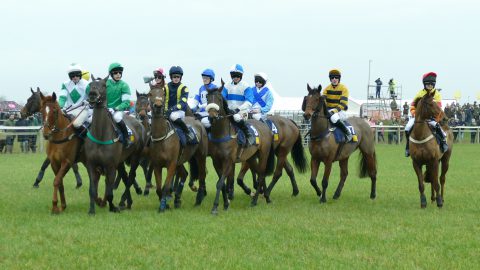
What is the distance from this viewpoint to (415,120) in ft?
36.3

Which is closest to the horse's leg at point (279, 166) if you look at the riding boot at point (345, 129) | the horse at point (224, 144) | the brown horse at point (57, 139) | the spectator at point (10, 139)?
the horse at point (224, 144)

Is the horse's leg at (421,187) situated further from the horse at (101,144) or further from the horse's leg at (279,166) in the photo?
the horse at (101,144)

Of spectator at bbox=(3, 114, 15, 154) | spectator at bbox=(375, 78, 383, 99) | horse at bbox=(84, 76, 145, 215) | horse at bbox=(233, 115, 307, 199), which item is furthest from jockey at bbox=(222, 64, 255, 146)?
spectator at bbox=(375, 78, 383, 99)

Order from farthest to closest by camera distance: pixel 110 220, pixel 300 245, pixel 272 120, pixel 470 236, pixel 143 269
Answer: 1. pixel 272 120
2. pixel 110 220
3. pixel 470 236
4. pixel 300 245
5. pixel 143 269

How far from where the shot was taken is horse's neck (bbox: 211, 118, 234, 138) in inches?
414

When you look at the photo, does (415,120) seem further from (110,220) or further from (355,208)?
(110,220)

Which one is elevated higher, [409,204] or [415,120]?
[415,120]

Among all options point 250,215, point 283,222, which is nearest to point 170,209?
A: point 250,215

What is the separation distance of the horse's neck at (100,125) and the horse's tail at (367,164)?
5.81 metres

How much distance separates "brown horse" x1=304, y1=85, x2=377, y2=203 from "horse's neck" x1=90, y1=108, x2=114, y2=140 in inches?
134

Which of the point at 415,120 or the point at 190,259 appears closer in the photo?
the point at 190,259

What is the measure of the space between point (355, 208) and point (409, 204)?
1189 millimetres

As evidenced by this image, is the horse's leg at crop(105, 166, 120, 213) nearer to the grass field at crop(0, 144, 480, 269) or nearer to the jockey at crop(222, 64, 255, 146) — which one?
the grass field at crop(0, 144, 480, 269)

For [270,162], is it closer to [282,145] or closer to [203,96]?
[282,145]
